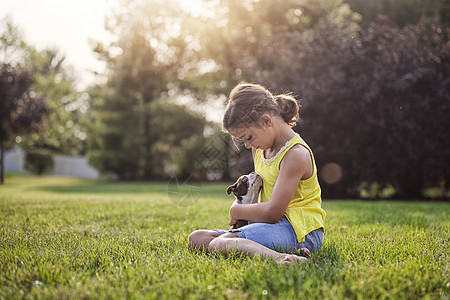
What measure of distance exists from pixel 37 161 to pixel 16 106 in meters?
12.8

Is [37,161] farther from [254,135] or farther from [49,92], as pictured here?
[254,135]

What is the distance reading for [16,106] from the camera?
1480 cm

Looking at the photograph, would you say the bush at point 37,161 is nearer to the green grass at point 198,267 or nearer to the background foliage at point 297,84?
the background foliage at point 297,84

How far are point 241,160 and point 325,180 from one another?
2174mm

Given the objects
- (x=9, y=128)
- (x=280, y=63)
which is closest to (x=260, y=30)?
(x=280, y=63)

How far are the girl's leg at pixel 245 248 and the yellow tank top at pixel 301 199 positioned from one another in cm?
28

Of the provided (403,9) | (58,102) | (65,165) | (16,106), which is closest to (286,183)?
(16,106)

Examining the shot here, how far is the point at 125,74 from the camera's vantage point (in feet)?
73.2

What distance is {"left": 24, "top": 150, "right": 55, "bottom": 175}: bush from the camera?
26.3 metres

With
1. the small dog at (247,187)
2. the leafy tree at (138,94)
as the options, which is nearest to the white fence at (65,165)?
the leafy tree at (138,94)

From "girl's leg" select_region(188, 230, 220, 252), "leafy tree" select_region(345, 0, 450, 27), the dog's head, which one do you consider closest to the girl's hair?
the dog's head

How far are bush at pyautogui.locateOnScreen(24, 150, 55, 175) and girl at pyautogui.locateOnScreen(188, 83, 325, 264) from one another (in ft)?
88.7

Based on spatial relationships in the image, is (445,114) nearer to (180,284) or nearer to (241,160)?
(241,160)

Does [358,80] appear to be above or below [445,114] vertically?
above
